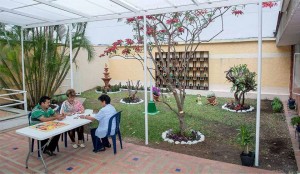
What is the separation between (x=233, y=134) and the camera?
5707 millimetres

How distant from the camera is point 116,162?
13.6ft

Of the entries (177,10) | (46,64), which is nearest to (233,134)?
(177,10)

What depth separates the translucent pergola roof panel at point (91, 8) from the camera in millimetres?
4094

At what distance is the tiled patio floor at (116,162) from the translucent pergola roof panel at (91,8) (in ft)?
9.04

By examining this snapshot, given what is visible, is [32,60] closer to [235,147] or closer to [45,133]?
[45,133]

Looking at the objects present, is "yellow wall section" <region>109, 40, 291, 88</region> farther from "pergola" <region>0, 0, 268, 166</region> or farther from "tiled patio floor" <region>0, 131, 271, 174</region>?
"tiled patio floor" <region>0, 131, 271, 174</region>

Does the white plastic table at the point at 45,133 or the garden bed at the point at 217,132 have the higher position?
the white plastic table at the point at 45,133

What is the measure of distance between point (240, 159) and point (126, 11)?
3.62 metres

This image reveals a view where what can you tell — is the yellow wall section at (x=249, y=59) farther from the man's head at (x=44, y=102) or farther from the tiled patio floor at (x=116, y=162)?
the man's head at (x=44, y=102)

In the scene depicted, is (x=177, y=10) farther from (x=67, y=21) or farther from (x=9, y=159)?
(x=9, y=159)

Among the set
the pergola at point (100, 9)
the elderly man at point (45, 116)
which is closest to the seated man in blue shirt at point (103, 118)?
the elderly man at point (45, 116)

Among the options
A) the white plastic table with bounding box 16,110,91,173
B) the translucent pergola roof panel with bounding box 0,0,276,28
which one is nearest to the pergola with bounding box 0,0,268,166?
the translucent pergola roof panel with bounding box 0,0,276,28

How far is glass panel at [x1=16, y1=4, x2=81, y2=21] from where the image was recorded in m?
4.68

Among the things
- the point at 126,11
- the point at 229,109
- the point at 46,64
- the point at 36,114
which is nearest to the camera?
the point at 36,114
